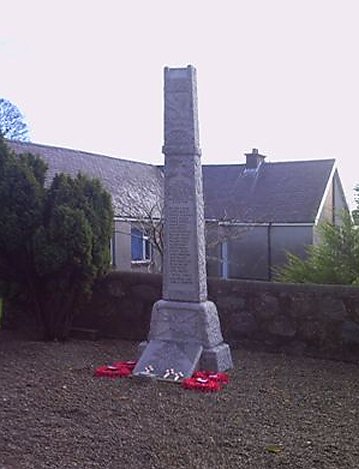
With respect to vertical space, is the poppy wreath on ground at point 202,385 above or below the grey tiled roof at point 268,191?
below

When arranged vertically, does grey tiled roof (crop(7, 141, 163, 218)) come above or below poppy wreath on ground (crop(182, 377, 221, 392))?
above

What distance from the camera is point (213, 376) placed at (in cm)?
656

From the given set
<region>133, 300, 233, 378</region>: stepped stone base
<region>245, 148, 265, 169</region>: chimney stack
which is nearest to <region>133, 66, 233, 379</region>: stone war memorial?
<region>133, 300, 233, 378</region>: stepped stone base

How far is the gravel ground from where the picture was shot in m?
4.28

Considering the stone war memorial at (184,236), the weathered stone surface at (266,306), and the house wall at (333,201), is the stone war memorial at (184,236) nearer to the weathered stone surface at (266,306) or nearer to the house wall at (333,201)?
the weathered stone surface at (266,306)

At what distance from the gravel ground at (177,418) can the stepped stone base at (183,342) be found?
292 mm

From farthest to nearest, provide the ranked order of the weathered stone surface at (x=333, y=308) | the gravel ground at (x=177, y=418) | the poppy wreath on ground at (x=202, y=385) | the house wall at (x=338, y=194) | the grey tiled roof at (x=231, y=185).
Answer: the house wall at (x=338, y=194)
the grey tiled roof at (x=231, y=185)
the weathered stone surface at (x=333, y=308)
the poppy wreath on ground at (x=202, y=385)
the gravel ground at (x=177, y=418)

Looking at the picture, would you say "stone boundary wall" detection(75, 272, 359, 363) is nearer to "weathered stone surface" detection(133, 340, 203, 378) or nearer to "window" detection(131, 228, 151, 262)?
"weathered stone surface" detection(133, 340, 203, 378)

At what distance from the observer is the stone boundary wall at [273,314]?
7.62 meters

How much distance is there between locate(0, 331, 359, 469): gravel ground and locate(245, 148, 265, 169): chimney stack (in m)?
19.8

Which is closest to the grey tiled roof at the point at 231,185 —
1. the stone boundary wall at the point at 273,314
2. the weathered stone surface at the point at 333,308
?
the stone boundary wall at the point at 273,314

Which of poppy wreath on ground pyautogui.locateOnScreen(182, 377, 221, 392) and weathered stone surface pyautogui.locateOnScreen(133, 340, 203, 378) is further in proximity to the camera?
weathered stone surface pyautogui.locateOnScreen(133, 340, 203, 378)

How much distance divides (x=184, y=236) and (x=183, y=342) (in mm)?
1148

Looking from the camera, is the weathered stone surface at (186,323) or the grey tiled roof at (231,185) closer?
the weathered stone surface at (186,323)
